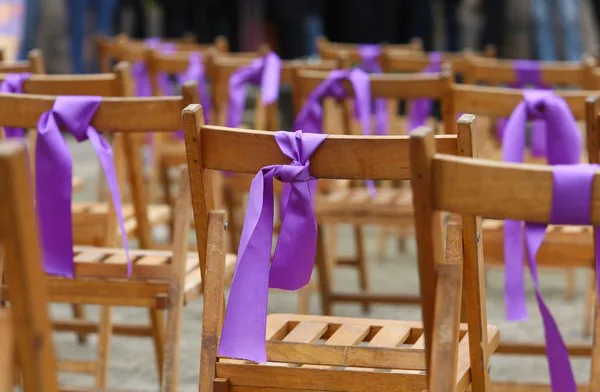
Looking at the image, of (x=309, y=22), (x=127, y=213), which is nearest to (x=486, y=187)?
(x=127, y=213)

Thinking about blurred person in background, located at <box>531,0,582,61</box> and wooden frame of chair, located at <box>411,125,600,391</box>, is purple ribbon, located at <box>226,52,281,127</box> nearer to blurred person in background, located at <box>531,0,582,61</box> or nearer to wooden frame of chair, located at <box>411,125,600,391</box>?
wooden frame of chair, located at <box>411,125,600,391</box>

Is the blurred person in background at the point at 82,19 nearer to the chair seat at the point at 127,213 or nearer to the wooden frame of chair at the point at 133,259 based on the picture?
the chair seat at the point at 127,213

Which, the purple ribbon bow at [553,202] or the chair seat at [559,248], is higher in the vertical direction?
the purple ribbon bow at [553,202]

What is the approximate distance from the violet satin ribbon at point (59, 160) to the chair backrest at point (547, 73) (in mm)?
1674

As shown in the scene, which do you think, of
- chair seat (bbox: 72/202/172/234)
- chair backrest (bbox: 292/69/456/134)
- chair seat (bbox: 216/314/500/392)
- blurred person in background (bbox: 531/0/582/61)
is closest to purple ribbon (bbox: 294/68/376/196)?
chair backrest (bbox: 292/69/456/134)

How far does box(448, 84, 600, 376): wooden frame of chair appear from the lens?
281cm

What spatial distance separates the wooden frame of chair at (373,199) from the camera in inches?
128

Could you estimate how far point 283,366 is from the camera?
Answer: 2.06 metres

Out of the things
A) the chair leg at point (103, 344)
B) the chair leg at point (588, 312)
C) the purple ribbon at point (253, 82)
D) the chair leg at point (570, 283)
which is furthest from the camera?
the chair leg at point (570, 283)

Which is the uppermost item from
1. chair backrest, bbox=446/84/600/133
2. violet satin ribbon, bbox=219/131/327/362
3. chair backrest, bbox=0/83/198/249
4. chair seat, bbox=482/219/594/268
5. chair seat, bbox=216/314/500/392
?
chair backrest, bbox=0/83/198/249

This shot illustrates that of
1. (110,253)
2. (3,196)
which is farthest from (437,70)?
(3,196)

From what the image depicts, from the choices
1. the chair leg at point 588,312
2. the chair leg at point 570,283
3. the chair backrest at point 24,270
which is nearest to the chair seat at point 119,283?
the chair backrest at point 24,270

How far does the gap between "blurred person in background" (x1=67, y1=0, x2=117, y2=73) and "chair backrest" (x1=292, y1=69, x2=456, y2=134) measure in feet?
15.5

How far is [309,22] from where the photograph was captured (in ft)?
26.6
